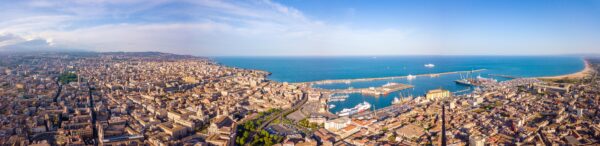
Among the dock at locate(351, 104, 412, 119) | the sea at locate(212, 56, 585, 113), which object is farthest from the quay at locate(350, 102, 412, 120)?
the sea at locate(212, 56, 585, 113)

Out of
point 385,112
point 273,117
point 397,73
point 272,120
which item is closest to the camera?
point 272,120

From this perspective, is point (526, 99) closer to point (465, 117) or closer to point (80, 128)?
point (465, 117)

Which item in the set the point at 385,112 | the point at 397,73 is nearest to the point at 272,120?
the point at 385,112

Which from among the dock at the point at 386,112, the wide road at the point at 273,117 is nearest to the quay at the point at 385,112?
the dock at the point at 386,112

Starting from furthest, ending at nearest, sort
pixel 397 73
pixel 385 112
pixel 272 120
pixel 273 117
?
pixel 397 73 → pixel 385 112 → pixel 273 117 → pixel 272 120

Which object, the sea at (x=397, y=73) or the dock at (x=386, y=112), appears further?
the sea at (x=397, y=73)

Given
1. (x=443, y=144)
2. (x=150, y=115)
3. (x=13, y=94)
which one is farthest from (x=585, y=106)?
(x=13, y=94)

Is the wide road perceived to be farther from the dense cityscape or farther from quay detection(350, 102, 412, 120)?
quay detection(350, 102, 412, 120)

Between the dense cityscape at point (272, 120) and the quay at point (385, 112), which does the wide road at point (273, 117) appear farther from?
the quay at point (385, 112)

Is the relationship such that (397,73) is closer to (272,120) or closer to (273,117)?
(273,117)

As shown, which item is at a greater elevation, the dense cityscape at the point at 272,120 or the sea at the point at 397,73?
the dense cityscape at the point at 272,120

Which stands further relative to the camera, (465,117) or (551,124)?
(465,117)
